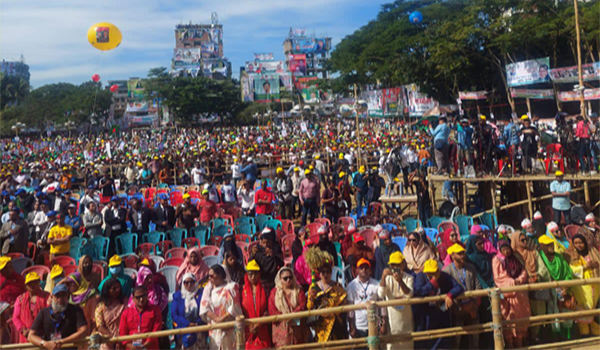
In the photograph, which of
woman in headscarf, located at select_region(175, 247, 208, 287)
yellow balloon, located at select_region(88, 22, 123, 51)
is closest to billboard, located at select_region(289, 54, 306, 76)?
yellow balloon, located at select_region(88, 22, 123, 51)

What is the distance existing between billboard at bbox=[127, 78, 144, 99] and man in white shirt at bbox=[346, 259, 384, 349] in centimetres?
9952

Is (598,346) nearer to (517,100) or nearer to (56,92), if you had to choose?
(517,100)

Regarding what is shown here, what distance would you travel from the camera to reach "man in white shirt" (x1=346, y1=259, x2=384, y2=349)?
4609 millimetres

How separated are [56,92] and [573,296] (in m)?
79.8

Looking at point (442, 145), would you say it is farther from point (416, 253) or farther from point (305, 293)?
point (305, 293)

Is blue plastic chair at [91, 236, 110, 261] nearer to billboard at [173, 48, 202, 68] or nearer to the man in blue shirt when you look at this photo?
the man in blue shirt

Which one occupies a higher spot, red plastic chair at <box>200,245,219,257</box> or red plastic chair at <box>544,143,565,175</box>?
red plastic chair at <box>544,143,565,175</box>

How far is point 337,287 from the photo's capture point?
15.1 ft

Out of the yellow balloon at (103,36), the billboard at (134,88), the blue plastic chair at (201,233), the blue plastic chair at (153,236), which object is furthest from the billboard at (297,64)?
the blue plastic chair at (153,236)

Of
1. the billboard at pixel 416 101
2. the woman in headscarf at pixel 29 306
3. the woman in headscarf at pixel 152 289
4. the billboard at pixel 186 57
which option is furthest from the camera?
the billboard at pixel 186 57

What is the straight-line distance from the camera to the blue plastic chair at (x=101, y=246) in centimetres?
764

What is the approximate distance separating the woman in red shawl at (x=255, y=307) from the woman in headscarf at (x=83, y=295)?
143cm

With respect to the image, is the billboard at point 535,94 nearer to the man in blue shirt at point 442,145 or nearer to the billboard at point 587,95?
the billboard at point 587,95

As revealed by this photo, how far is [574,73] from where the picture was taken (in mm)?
22125
